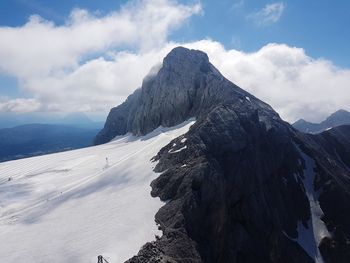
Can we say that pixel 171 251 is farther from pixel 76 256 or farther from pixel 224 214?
pixel 224 214

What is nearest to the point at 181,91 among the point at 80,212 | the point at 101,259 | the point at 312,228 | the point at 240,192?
the point at 312,228

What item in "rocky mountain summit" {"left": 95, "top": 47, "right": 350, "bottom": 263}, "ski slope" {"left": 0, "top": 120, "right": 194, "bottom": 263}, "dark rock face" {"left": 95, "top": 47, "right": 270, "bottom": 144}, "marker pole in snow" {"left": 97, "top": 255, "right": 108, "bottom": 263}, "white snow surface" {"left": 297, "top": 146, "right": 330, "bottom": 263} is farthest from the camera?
"dark rock face" {"left": 95, "top": 47, "right": 270, "bottom": 144}

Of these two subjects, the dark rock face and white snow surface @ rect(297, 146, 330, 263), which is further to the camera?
the dark rock face

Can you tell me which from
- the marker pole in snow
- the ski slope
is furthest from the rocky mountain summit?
the ski slope

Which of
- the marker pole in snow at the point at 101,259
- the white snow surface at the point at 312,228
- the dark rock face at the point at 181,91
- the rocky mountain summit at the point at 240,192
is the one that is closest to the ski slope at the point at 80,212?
the marker pole in snow at the point at 101,259

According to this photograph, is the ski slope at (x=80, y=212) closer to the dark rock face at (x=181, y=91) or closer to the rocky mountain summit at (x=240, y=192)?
the rocky mountain summit at (x=240, y=192)

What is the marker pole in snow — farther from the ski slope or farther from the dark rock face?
the dark rock face

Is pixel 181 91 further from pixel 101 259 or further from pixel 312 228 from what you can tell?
pixel 101 259

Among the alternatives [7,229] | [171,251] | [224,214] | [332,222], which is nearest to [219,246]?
[224,214]
